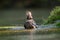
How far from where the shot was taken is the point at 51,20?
1245 inches

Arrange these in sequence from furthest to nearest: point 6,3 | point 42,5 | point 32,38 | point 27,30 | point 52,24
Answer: point 6,3 < point 42,5 < point 52,24 < point 27,30 < point 32,38

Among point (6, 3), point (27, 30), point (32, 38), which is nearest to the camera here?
point (32, 38)

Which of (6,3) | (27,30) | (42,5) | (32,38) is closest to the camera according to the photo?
(32,38)

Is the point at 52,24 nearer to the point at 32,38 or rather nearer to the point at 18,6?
the point at 32,38

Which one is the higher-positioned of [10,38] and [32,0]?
[32,0]

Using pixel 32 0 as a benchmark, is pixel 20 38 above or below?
below

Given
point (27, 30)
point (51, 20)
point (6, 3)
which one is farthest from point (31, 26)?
point (6, 3)

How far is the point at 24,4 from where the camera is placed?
263 feet

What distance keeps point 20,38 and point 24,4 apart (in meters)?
57.8

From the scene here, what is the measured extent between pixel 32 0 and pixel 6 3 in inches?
219

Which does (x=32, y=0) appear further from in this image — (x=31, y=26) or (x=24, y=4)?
(x=31, y=26)

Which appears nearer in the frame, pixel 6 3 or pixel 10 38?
pixel 10 38

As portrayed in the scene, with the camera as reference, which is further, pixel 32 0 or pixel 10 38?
pixel 32 0

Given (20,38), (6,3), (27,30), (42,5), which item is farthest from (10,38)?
(6,3)
